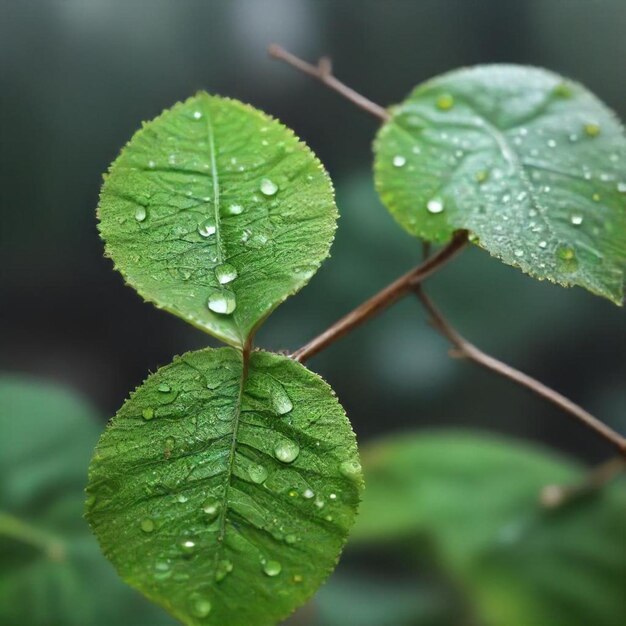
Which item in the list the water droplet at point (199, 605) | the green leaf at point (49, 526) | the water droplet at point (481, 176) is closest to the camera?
the water droplet at point (199, 605)

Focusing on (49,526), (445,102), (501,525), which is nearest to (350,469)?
(445,102)

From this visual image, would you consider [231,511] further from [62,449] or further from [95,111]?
[95,111]

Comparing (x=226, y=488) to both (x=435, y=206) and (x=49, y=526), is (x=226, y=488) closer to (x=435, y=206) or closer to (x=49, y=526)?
(x=435, y=206)

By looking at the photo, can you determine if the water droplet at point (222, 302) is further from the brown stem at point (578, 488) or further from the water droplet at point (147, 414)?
the brown stem at point (578, 488)

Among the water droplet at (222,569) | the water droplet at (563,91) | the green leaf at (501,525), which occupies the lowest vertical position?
the green leaf at (501,525)

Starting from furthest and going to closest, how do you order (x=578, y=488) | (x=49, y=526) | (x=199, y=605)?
(x=578, y=488)
(x=49, y=526)
(x=199, y=605)

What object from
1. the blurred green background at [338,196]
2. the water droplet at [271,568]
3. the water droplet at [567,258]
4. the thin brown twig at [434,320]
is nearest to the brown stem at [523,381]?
the thin brown twig at [434,320]
